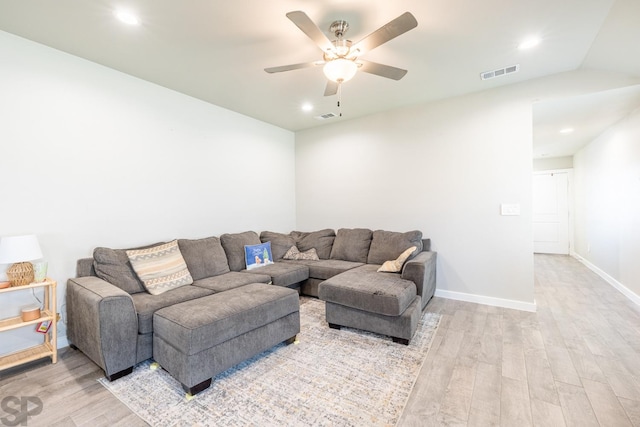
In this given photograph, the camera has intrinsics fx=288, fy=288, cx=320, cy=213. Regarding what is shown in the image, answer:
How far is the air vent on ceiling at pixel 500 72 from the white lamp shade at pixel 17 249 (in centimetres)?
453

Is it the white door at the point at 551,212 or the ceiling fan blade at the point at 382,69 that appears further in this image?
the white door at the point at 551,212

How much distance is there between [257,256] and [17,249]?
2.29 m

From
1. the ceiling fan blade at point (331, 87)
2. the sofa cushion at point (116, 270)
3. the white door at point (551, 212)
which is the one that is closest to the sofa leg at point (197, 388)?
the sofa cushion at point (116, 270)

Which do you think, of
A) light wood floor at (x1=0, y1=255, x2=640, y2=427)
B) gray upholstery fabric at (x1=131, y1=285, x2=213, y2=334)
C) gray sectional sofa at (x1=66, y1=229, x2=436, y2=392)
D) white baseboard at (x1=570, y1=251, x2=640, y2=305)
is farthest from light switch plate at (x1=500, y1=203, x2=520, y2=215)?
gray upholstery fabric at (x1=131, y1=285, x2=213, y2=334)

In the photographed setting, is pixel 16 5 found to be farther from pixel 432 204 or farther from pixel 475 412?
pixel 432 204

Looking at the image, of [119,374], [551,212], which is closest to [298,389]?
[119,374]

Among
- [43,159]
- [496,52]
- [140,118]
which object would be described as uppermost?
[496,52]

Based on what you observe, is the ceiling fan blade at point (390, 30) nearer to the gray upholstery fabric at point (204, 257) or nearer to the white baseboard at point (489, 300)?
the gray upholstery fabric at point (204, 257)

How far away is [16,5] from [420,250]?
14.3 feet

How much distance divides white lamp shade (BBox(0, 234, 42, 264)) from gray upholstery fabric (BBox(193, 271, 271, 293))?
1.32 m

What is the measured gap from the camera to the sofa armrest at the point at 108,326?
2.04m

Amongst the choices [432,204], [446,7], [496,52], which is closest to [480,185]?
[432,204]

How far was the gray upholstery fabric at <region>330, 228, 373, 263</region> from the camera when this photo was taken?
166 inches

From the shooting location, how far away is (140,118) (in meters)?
3.27
